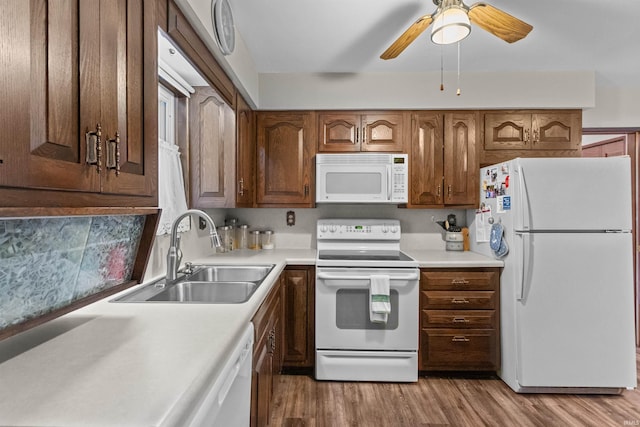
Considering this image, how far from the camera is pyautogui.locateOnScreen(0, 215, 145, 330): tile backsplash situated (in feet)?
2.44

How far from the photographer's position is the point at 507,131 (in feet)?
8.99

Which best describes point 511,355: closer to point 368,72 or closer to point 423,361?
point 423,361

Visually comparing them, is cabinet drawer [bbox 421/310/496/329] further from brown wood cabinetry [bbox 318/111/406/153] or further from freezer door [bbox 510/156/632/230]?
brown wood cabinetry [bbox 318/111/406/153]

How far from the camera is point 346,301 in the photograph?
2.37 metres

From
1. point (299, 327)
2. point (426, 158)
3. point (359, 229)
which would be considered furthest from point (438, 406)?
point (426, 158)

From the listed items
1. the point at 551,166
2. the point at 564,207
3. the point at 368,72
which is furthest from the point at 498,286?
the point at 368,72

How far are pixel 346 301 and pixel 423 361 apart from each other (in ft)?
2.37

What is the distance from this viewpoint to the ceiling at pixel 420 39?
72.4 inches

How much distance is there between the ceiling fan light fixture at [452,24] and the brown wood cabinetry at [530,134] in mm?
1302

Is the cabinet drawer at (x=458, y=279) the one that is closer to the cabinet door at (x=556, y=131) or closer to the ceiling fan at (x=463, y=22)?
the cabinet door at (x=556, y=131)

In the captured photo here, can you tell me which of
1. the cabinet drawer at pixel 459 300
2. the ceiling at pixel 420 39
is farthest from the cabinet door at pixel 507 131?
the cabinet drawer at pixel 459 300

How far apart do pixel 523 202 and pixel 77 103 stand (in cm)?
236

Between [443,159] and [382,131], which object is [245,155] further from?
[443,159]

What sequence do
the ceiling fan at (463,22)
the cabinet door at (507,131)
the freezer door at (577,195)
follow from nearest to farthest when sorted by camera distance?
the ceiling fan at (463,22), the freezer door at (577,195), the cabinet door at (507,131)
